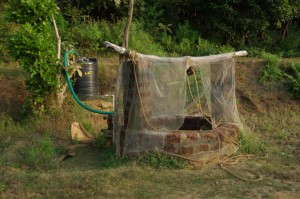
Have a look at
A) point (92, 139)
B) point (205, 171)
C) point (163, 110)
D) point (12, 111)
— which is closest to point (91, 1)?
point (12, 111)

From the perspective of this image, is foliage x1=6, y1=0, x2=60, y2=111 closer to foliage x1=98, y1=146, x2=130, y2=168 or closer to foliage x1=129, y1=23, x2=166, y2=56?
foliage x1=98, y1=146, x2=130, y2=168

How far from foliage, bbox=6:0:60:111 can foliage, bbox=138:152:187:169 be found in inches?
111

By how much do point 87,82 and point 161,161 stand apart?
3596 mm

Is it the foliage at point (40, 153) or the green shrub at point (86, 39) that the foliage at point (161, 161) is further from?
the green shrub at point (86, 39)

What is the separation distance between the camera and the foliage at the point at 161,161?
21.3 ft

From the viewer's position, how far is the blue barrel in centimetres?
946

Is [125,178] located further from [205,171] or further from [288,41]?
[288,41]

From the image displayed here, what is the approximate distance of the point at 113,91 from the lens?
10.4 metres

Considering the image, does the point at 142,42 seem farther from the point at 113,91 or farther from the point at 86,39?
the point at 113,91

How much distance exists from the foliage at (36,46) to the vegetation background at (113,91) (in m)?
0.02

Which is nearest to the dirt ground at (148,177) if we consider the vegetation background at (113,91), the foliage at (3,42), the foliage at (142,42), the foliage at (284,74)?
the vegetation background at (113,91)

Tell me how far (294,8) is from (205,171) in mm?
8392

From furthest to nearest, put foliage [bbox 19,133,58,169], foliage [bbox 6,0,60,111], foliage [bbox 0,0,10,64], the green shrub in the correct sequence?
the green shrub
foliage [bbox 0,0,10,64]
foliage [bbox 6,0,60,111]
foliage [bbox 19,133,58,169]

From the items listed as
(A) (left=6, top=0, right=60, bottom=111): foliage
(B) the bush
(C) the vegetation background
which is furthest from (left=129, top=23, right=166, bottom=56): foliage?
(B) the bush
